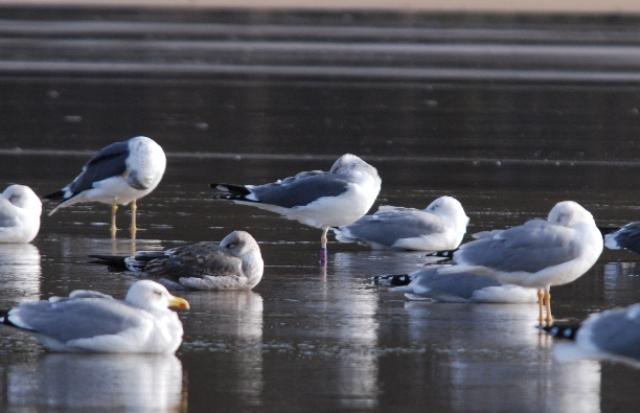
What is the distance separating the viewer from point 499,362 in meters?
9.20

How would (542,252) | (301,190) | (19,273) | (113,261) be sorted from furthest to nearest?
(301,190), (19,273), (113,261), (542,252)

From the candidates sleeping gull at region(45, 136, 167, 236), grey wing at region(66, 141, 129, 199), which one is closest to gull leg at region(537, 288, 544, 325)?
sleeping gull at region(45, 136, 167, 236)

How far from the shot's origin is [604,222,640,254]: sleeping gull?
13.3 m

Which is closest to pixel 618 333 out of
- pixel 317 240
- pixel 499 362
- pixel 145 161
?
pixel 499 362

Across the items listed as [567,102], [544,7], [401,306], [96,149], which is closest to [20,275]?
[401,306]

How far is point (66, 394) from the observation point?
8.24 metres

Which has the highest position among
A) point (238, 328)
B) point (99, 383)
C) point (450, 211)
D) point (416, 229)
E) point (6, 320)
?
point (450, 211)

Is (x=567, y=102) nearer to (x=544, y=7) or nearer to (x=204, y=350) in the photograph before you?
(x=204, y=350)

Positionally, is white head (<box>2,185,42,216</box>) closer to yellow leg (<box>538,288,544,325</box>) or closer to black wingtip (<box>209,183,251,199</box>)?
black wingtip (<box>209,183,251,199</box>)

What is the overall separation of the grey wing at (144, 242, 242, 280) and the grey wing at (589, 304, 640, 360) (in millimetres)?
4151

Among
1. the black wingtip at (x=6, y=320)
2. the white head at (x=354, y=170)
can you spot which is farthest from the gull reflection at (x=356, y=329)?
the black wingtip at (x=6, y=320)

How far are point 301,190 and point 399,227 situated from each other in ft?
2.98

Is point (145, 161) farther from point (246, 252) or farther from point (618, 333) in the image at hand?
point (618, 333)

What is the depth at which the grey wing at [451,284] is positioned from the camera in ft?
36.5
